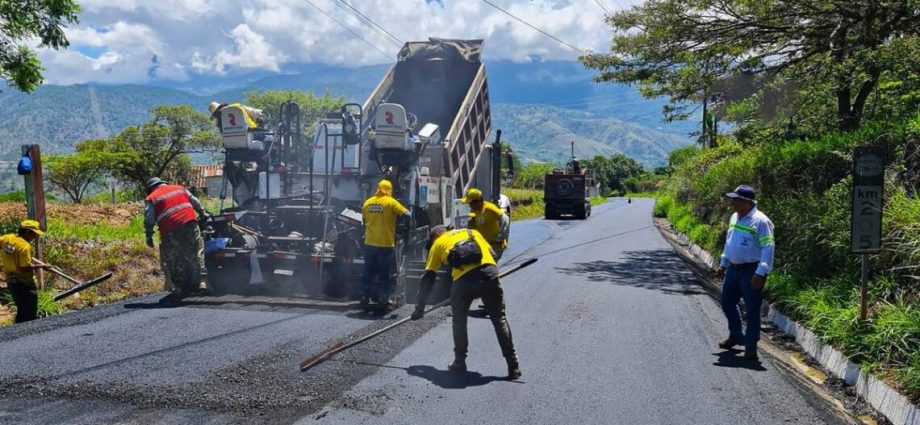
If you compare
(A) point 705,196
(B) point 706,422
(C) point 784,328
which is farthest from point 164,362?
(A) point 705,196

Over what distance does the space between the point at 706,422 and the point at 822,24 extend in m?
9.48

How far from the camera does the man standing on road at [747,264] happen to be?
6574 mm

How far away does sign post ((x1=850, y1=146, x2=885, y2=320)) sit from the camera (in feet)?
20.7

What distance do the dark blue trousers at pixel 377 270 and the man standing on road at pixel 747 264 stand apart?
12.2 ft

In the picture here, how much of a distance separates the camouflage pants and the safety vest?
76 millimetres

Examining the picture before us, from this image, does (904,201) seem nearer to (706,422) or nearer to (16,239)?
(706,422)

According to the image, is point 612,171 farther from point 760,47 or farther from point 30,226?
point 30,226

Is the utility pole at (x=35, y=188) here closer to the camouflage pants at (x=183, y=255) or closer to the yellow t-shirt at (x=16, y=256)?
the yellow t-shirt at (x=16, y=256)

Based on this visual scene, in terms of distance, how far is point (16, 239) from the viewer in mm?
8250

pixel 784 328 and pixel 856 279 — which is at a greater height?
pixel 856 279

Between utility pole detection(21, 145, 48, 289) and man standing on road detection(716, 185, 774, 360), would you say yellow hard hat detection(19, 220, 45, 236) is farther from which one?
man standing on road detection(716, 185, 774, 360)

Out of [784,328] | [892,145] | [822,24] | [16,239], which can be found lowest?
[784,328]

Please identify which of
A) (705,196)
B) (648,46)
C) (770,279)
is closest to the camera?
(770,279)

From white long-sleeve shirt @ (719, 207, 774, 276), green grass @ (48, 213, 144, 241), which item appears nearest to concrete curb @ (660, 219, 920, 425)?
white long-sleeve shirt @ (719, 207, 774, 276)
